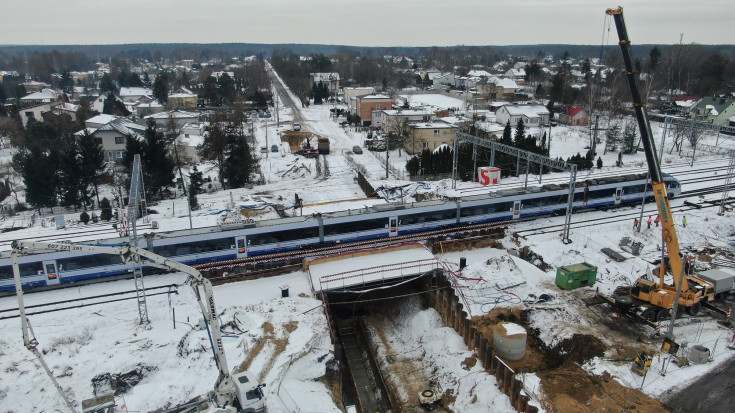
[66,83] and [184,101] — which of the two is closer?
[184,101]

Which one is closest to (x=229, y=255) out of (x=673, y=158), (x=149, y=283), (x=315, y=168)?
(x=149, y=283)

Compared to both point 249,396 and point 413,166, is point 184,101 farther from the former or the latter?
point 249,396

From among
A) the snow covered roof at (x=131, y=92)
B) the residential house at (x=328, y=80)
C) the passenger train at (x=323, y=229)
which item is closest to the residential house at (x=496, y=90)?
the residential house at (x=328, y=80)

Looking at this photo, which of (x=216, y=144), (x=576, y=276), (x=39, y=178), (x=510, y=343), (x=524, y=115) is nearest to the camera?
(x=510, y=343)

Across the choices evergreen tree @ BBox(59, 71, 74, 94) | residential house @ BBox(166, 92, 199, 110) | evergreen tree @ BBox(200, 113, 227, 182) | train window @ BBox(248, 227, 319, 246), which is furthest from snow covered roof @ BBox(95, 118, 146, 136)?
evergreen tree @ BBox(59, 71, 74, 94)

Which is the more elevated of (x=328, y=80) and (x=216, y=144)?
(x=328, y=80)

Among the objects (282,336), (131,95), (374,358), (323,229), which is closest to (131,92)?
A: (131,95)

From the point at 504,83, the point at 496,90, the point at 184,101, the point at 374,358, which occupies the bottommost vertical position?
the point at 374,358
